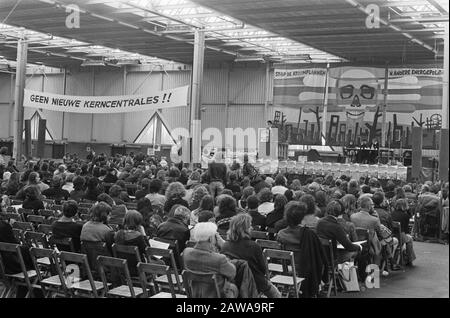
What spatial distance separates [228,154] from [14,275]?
18.7 m

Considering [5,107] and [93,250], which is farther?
[5,107]

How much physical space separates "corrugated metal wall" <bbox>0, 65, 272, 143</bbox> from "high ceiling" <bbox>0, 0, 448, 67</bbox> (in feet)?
5.66

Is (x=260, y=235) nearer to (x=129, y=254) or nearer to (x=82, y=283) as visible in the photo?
(x=129, y=254)

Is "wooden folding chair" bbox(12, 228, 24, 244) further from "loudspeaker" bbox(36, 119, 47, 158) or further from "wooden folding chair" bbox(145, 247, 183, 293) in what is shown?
"loudspeaker" bbox(36, 119, 47, 158)

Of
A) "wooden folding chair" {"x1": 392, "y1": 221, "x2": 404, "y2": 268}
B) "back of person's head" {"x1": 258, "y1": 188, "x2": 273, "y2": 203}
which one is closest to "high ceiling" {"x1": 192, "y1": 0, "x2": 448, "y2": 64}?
"wooden folding chair" {"x1": 392, "y1": 221, "x2": 404, "y2": 268}

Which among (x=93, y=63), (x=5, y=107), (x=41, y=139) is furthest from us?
(x=5, y=107)

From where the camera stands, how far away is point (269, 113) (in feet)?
Answer: 95.3

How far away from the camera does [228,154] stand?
79.2 ft

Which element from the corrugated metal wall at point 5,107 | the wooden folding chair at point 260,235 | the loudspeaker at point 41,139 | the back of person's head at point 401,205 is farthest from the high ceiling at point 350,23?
the corrugated metal wall at point 5,107

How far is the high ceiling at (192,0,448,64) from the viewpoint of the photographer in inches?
683

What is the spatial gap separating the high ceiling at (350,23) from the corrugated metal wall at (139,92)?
587cm

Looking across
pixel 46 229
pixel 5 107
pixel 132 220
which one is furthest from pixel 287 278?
pixel 5 107

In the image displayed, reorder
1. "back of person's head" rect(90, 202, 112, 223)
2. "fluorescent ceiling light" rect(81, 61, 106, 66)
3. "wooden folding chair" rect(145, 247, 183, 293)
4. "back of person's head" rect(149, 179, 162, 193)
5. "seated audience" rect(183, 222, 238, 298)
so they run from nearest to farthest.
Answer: "seated audience" rect(183, 222, 238, 298) → "wooden folding chair" rect(145, 247, 183, 293) → "back of person's head" rect(90, 202, 112, 223) → "back of person's head" rect(149, 179, 162, 193) → "fluorescent ceiling light" rect(81, 61, 106, 66)

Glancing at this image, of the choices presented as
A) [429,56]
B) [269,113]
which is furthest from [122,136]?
[429,56]
